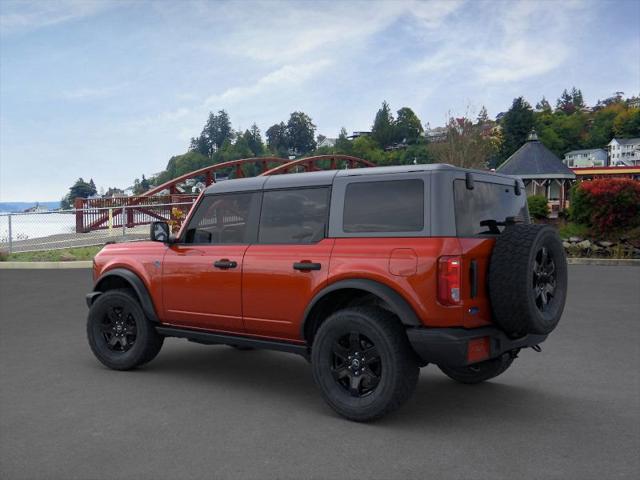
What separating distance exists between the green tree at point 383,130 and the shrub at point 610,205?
507 ft

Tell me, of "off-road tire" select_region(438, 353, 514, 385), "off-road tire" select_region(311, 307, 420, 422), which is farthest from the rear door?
"off-road tire" select_region(438, 353, 514, 385)

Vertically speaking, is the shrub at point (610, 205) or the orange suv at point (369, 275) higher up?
the shrub at point (610, 205)

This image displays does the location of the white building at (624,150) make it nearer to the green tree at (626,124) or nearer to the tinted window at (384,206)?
the green tree at (626,124)

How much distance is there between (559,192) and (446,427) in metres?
43.8

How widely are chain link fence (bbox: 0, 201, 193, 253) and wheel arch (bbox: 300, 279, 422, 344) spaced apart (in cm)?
1694

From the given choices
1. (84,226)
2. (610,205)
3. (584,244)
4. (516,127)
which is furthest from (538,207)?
(516,127)

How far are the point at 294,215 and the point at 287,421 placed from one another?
171 centimetres

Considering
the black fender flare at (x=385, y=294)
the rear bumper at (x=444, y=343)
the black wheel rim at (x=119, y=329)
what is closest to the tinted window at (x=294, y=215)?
the black fender flare at (x=385, y=294)

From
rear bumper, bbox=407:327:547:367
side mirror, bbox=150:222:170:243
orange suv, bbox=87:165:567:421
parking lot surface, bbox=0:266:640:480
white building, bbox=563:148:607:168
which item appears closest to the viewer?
parking lot surface, bbox=0:266:640:480

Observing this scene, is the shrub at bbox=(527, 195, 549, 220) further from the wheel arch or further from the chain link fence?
the wheel arch

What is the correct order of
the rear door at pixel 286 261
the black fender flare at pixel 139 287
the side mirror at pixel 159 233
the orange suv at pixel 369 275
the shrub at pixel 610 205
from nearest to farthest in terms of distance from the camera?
the orange suv at pixel 369 275 < the rear door at pixel 286 261 < the side mirror at pixel 159 233 < the black fender flare at pixel 139 287 < the shrub at pixel 610 205

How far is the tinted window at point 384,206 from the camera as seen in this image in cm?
478

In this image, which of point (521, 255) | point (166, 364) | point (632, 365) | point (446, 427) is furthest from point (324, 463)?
point (632, 365)

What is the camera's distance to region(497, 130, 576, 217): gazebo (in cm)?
4275
